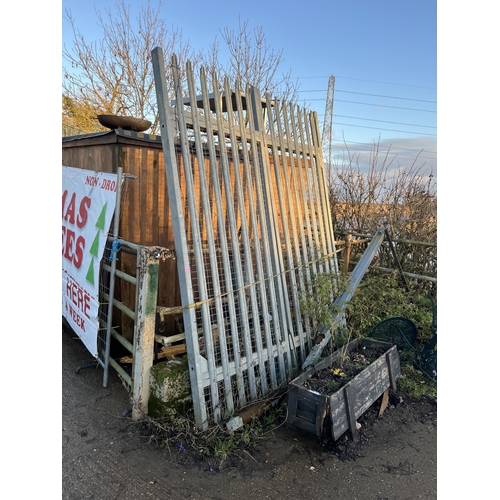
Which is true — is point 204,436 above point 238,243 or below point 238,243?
below

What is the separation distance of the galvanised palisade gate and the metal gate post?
0.27m

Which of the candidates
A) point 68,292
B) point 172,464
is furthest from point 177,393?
point 68,292

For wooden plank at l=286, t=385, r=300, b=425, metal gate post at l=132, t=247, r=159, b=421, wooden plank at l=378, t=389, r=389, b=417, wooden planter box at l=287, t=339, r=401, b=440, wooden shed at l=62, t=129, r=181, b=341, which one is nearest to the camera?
wooden planter box at l=287, t=339, r=401, b=440

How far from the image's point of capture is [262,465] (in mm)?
2510

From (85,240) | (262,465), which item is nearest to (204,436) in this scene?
(262,465)

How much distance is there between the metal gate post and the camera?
2.81 meters

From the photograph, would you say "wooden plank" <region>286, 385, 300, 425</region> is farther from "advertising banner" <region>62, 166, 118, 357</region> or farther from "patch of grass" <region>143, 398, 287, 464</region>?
"advertising banner" <region>62, 166, 118, 357</region>

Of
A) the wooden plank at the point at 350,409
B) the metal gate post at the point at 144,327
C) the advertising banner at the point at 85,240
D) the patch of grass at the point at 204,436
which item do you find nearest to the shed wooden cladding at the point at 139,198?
the advertising banner at the point at 85,240

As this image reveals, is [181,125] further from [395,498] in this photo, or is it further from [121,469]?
[395,498]

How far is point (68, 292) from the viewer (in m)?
3.99

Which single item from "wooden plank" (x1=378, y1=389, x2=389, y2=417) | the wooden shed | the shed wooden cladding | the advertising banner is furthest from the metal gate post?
"wooden plank" (x1=378, y1=389, x2=389, y2=417)

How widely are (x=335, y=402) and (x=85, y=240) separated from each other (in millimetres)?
2796

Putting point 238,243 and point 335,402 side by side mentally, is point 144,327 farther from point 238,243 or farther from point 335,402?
point 335,402

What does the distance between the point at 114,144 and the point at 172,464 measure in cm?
298
